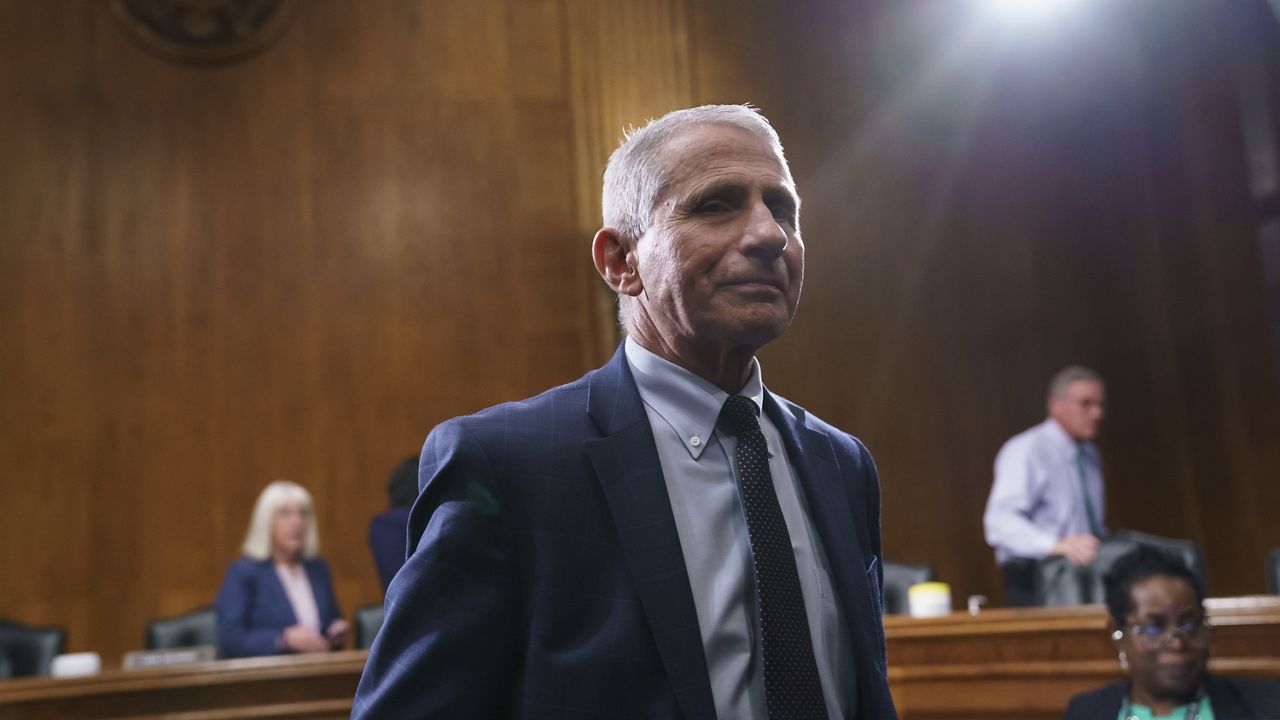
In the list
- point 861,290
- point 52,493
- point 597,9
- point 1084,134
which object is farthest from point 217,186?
point 1084,134

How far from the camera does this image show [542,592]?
1175mm

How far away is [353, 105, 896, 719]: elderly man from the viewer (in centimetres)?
116

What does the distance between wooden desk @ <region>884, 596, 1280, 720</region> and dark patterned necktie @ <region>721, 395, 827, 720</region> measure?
249 centimetres

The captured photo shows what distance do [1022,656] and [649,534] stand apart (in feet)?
8.79

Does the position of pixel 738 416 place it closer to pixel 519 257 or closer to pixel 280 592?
pixel 280 592

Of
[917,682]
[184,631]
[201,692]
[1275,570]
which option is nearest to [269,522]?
[184,631]

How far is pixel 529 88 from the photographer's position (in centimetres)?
709

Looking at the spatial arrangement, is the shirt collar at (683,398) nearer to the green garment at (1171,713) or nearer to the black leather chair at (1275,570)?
the green garment at (1171,713)

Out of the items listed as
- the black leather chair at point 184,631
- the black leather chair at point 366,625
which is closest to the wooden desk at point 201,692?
the black leather chair at point 366,625

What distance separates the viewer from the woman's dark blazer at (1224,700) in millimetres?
2963

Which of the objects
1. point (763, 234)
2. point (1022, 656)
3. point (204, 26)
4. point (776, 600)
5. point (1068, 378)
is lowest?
point (1022, 656)

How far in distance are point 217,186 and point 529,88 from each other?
1809 millimetres

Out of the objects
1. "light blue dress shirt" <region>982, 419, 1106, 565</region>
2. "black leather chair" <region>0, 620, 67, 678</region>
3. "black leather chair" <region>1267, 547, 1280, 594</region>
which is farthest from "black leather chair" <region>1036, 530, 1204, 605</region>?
"black leather chair" <region>0, 620, 67, 678</region>

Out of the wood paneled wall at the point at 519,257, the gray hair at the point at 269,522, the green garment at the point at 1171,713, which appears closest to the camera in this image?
the green garment at the point at 1171,713
